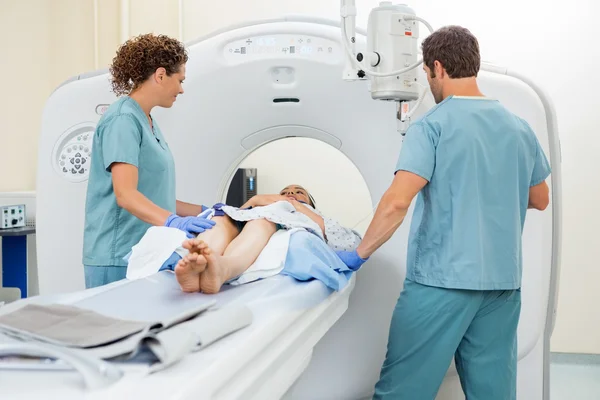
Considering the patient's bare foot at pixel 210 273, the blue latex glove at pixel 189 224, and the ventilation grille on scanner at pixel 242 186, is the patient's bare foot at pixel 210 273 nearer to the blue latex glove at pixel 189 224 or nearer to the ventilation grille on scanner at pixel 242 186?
the blue latex glove at pixel 189 224

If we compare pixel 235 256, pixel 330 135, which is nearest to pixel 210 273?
pixel 235 256

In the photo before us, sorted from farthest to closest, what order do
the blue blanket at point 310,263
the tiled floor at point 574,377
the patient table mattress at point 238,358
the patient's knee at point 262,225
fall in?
the tiled floor at point 574,377
the patient's knee at point 262,225
the blue blanket at point 310,263
the patient table mattress at point 238,358

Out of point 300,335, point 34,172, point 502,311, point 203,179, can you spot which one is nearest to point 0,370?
point 300,335

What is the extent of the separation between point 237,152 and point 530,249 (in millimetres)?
1045

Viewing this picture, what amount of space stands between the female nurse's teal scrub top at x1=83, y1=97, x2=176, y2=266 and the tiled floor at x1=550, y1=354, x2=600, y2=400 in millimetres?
1978

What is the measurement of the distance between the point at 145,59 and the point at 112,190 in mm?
391

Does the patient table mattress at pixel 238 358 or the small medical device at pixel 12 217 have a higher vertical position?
the small medical device at pixel 12 217

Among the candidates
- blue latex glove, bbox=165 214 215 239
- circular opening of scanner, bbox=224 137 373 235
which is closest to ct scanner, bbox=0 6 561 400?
blue latex glove, bbox=165 214 215 239

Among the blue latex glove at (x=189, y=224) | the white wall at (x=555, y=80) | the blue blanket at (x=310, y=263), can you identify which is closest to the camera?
the blue blanket at (x=310, y=263)

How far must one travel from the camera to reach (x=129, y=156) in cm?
192

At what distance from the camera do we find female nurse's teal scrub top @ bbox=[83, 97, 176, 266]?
200cm

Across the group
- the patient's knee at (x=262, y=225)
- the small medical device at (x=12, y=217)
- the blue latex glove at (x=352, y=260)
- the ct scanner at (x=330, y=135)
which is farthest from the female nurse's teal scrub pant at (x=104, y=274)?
the small medical device at (x=12, y=217)

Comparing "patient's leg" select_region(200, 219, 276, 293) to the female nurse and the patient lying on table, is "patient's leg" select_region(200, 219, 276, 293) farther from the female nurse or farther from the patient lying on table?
the female nurse

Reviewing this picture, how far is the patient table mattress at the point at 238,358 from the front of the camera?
827 mm
